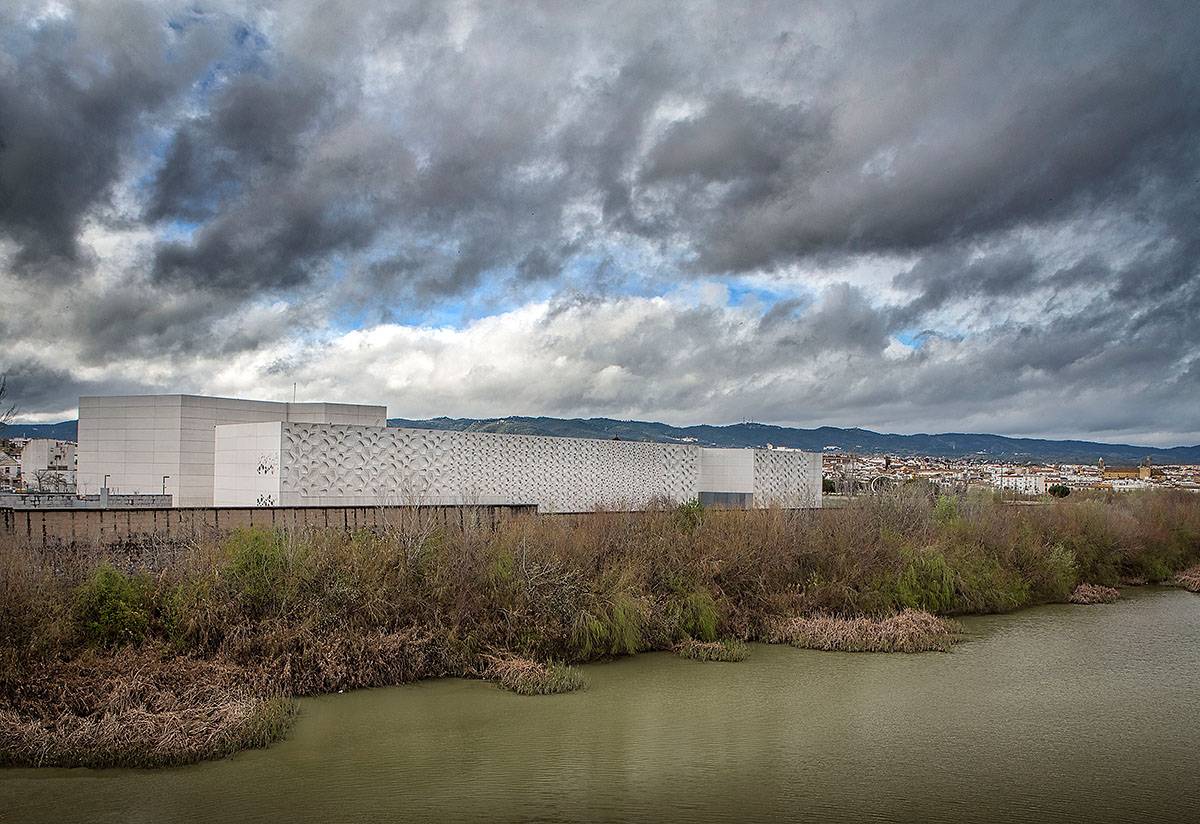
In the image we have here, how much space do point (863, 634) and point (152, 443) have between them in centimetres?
3210

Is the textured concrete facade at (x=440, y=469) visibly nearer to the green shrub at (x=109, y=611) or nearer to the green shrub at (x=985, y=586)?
the green shrub at (x=985, y=586)

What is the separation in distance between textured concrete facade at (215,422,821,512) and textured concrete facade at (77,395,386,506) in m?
6.26

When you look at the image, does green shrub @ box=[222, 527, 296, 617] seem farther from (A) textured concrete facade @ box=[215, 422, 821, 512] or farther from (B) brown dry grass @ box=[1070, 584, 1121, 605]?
(B) brown dry grass @ box=[1070, 584, 1121, 605]

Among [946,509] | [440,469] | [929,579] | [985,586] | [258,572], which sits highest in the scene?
[440,469]

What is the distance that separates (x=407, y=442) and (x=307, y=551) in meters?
15.7

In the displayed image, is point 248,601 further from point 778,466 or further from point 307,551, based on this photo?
point 778,466

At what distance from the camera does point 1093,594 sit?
28.3 meters

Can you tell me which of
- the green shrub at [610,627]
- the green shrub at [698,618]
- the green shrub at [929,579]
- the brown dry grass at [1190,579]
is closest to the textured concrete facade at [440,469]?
the green shrub at [698,618]

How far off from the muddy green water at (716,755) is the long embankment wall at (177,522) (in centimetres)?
459

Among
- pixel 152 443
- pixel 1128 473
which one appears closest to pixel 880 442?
pixel 1128 473

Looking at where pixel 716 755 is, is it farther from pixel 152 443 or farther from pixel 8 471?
pixel 8 471

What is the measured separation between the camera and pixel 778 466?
165 ft

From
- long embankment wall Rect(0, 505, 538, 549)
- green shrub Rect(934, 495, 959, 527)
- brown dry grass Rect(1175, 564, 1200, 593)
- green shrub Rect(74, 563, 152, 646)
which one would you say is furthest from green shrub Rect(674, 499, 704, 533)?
brown dry grass Rect(1175, 564, 1200, 593)

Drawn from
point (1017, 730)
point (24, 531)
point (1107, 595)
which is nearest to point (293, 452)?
point (24, 531)
